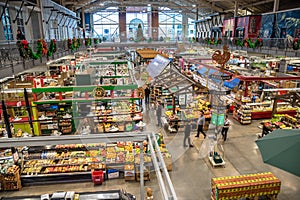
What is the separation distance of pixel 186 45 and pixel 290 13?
462 inches

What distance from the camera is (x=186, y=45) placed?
2822cm

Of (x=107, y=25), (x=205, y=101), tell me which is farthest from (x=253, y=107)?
(x=107, y=25)

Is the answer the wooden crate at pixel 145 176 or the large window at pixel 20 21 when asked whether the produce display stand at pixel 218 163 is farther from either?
the large window at pixel 20 21

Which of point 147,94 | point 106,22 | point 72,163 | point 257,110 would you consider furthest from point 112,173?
point 106,22

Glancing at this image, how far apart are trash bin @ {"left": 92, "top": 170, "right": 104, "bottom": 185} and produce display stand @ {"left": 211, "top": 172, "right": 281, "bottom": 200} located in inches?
133

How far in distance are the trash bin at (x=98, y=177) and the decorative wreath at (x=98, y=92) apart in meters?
3.88

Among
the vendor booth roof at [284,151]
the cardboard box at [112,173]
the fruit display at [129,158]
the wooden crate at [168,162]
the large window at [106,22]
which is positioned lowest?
the cardboard box at [112,173]

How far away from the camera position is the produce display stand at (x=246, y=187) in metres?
5.96

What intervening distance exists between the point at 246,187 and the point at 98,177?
4308 millimetres

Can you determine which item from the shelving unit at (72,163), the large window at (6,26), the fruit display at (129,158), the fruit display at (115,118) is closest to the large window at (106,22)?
the large window at (6,26)

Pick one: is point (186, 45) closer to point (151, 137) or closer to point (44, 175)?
point (44, 175)

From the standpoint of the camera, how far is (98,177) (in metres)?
7.27

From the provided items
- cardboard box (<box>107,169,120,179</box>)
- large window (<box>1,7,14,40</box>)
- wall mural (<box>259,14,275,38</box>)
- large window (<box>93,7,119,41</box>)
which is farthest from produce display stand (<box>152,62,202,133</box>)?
large window (<box>93,7,119,41</box>)

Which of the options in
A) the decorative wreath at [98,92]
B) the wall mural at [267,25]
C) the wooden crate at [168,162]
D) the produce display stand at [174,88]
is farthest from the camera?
the wall mural at [267,25]
